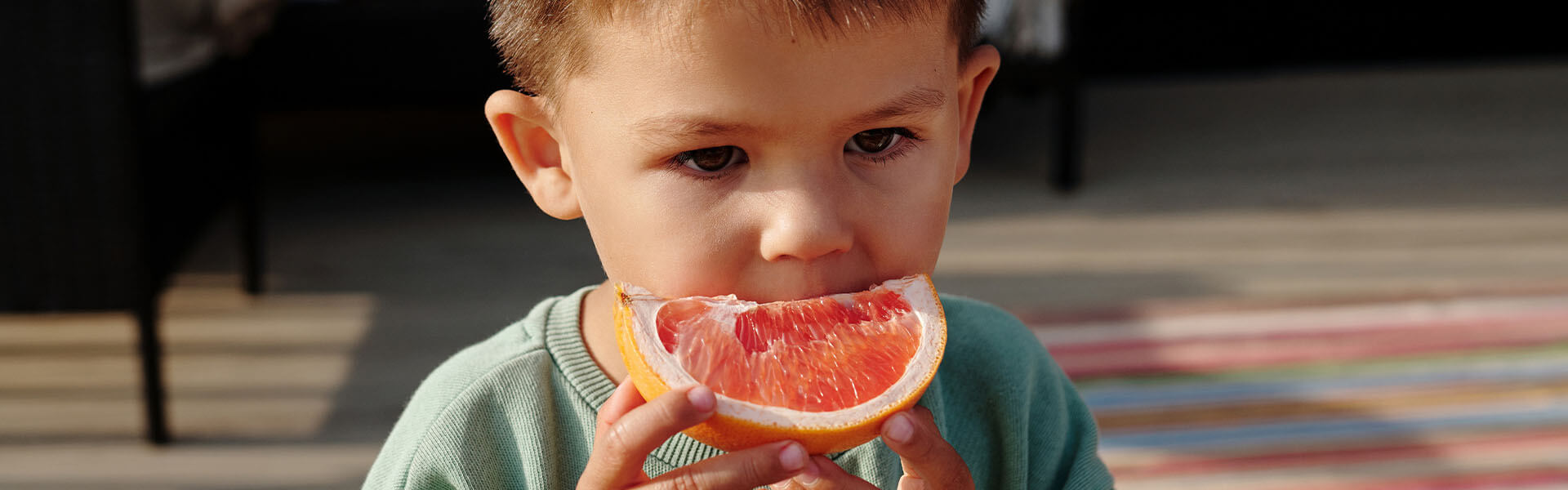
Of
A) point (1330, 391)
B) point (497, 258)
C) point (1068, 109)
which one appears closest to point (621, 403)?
point (1330, 391)

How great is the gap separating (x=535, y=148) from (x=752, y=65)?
27 centimetres

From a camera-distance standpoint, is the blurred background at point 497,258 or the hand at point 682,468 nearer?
the hand at point 682,468

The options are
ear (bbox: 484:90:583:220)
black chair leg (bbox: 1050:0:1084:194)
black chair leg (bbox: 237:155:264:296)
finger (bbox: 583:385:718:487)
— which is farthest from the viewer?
black chair leg (bbox: 1050:0:1084:194)

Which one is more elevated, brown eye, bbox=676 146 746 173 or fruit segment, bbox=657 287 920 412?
brown eye, bbox=676 146 746 173

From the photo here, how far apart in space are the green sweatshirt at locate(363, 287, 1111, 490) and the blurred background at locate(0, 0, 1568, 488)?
0.70 meters

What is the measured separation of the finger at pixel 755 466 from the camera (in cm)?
82

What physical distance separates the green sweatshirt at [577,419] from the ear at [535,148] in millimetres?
111

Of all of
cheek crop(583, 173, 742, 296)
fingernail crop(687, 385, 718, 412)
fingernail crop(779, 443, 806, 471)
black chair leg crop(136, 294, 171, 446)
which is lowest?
black chair leg crop(136, 294, 171, 446)

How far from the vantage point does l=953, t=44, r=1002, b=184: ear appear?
103 cm

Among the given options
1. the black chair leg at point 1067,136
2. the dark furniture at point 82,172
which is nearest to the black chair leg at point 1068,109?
the black chair leg at point 1067,136

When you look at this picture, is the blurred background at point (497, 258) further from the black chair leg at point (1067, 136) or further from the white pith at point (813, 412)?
the white pith at point (813, 412)

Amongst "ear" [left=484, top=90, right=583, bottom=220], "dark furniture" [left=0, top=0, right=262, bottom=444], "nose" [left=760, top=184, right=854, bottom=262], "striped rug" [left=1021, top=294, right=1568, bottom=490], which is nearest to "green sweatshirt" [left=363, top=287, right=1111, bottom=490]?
"ear" [left=484, top=90, right=583, bottom=220]

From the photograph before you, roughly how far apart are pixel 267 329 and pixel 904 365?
6.64 ft

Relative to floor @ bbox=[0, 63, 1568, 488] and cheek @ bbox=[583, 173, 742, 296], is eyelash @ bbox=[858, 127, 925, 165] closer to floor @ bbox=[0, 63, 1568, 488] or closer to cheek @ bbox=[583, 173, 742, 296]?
cheek @ bbox=[583, 173, 742, 296]
